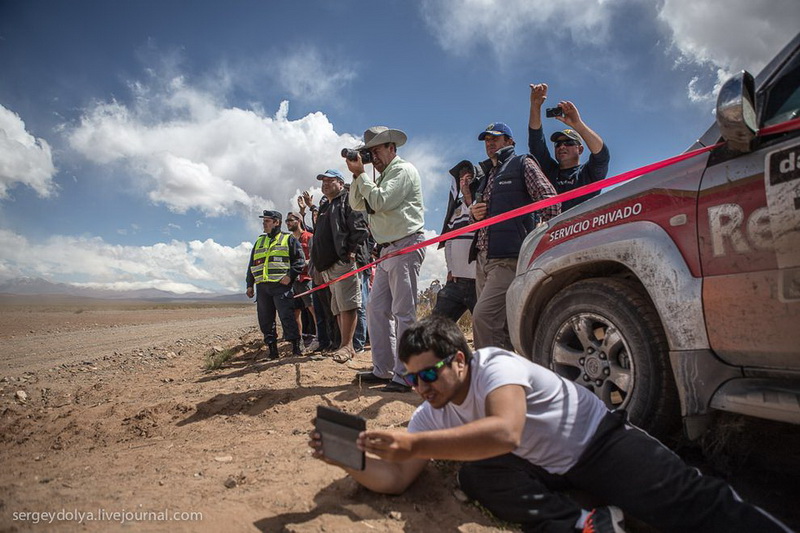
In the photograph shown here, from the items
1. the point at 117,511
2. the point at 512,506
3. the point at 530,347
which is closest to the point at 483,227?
the point at 530,347

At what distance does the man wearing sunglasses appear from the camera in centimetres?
173

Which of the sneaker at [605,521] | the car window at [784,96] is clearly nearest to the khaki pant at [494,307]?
the sneaker at [605,521]

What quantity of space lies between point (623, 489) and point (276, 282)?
5.49 m

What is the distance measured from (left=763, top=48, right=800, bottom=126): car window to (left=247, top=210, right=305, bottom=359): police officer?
5714mm

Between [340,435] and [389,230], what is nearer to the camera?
[340,435]

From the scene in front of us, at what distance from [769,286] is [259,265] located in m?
6.15

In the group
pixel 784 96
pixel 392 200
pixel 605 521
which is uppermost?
pixel 392 200

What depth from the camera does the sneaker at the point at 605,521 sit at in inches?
69.4

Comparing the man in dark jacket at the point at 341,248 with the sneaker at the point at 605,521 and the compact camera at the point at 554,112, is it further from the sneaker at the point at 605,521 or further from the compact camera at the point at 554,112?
the sneaker at the point at 605,521

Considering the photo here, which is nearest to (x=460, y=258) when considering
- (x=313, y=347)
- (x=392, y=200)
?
(x=392, y=200)

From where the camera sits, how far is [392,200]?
13.9 ft

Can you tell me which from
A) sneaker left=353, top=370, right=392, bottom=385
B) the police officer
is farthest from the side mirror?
the police officer

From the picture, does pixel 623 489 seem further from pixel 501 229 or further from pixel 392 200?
pixel 392 200

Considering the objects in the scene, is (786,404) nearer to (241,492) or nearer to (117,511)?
(241,492)
